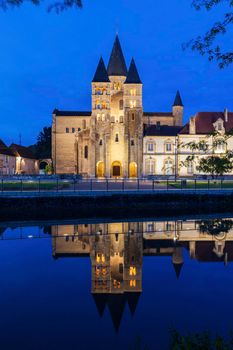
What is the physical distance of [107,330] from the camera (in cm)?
791

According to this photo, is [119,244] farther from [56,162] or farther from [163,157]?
[56,162]

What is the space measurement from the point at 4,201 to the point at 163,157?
4000 centimetres

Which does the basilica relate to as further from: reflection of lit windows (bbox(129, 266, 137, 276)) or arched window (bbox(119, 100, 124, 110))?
reflection of lit windows (bbox(129, 266, 137, 276))

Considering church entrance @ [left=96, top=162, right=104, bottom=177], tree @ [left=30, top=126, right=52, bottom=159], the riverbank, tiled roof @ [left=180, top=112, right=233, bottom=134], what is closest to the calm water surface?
the riverbank

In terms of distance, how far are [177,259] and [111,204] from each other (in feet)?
51.4

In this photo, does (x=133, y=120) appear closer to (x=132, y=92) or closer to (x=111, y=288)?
(x=132, y=92)

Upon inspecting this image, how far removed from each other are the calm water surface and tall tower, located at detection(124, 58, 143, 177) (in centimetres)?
4596

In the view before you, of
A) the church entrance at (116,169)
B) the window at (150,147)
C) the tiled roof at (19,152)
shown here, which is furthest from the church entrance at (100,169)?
the tiled roof at (19,152)

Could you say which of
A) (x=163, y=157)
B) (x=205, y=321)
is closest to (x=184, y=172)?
(x=163, y=157)

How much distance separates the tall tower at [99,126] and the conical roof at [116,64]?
7.51 metres

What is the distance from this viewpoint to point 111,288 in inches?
409

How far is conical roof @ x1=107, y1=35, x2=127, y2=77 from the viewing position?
7269 centimetres

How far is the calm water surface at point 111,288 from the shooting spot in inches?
305

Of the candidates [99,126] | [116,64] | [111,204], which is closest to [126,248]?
[111,204]
